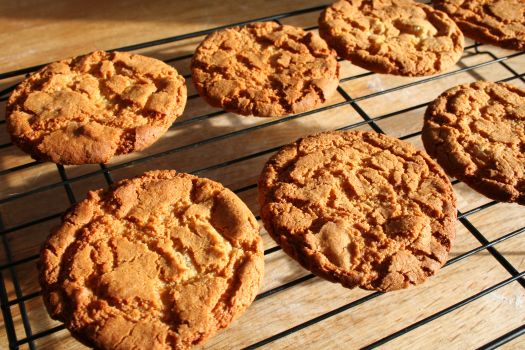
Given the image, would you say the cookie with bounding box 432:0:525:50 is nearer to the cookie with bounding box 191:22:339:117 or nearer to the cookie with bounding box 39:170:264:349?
the cookie with bounding box 191:22:339:117

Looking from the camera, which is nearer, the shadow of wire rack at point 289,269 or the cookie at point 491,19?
the shadow of wire rack at point 289,269

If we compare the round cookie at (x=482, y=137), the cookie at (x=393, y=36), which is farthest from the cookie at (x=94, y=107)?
the round cookie at (x=482, y=137)

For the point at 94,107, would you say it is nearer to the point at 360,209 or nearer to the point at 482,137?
the point at 360,209

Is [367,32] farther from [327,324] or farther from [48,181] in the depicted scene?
[48,181]

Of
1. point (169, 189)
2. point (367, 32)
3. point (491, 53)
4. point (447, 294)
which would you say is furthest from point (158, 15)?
point (447, 294)

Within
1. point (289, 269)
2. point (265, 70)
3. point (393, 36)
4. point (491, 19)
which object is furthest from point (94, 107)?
point (491, 19)

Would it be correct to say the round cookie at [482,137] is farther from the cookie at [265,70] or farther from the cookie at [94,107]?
the cookie at [94,107]
